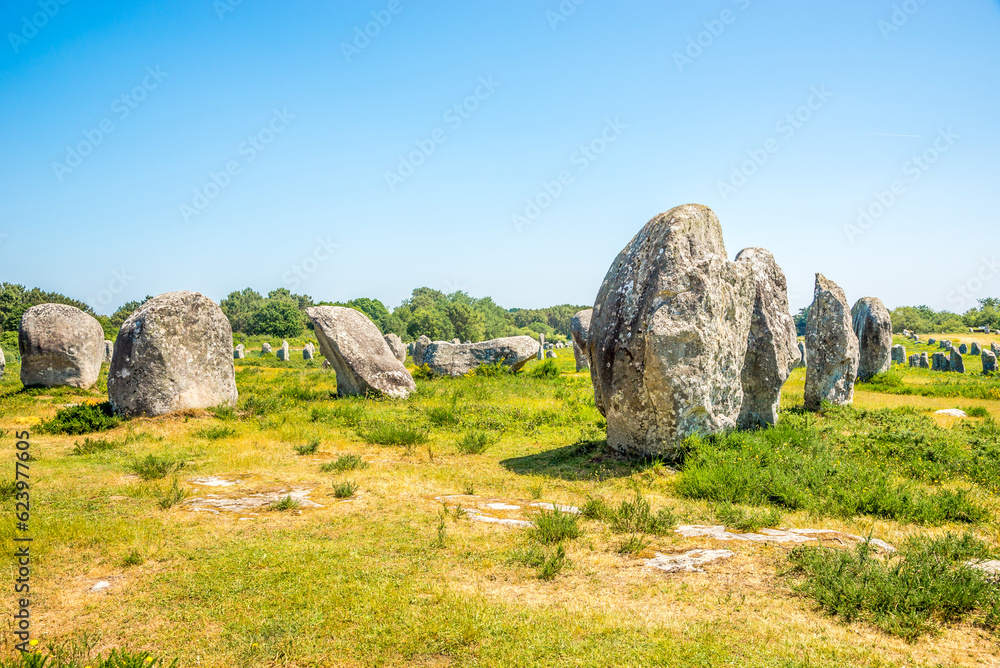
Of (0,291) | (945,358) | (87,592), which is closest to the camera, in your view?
(87,592)

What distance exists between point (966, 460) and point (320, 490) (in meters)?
8.95

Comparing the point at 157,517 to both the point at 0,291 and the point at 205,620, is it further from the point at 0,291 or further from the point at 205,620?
the point at 0,291

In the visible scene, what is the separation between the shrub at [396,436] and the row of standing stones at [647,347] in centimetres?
336

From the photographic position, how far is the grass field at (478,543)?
4113 mm

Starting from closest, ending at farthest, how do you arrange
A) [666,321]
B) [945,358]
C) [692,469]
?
1. [692,469]
2. [666,321]
3. [945,358]

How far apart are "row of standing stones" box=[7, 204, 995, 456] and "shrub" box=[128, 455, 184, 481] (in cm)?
420

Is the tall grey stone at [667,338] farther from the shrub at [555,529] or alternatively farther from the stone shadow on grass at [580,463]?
the shrub at [555,529]

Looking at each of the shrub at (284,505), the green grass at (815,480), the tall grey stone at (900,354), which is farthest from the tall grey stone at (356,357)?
the tall grey stone at (900,354)

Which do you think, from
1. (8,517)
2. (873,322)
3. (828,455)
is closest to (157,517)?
(8,517)

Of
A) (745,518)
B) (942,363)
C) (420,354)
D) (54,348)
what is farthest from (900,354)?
(54,348)

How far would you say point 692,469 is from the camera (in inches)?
313

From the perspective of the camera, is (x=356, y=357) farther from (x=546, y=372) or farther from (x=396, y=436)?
(x=546, y=372)

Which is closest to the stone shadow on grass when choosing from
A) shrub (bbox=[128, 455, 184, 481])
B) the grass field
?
the grass field

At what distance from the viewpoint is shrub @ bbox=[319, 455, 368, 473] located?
9.08 metres
